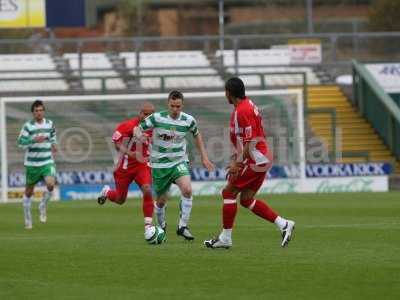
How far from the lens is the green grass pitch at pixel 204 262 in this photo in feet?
36.4

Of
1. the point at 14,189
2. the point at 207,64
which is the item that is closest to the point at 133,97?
the point at 14,189

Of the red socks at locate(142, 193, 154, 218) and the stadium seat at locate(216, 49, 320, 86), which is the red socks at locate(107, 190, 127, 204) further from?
the stadium seat at locate(216, 49, 320, 86)

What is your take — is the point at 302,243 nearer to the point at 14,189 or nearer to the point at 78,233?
the point at 78,233

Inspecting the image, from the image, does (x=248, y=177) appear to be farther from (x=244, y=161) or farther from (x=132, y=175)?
(x=132, y=175)

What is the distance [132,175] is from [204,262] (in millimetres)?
4405

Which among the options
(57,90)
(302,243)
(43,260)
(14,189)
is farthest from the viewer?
(57,90)

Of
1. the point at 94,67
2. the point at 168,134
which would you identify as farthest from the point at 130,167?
the point at 94,67

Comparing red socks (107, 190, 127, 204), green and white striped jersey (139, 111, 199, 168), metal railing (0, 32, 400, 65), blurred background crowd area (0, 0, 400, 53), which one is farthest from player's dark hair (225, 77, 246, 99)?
blurred background crowd area (0, 0, 400, 53)

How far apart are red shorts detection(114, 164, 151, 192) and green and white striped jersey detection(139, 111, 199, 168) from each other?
2.25 ft

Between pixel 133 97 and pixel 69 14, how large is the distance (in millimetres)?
8816

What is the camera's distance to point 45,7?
1636 inches

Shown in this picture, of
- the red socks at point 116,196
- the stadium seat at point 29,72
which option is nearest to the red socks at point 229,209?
the red socks at point 116,196

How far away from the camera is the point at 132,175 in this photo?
1753cm

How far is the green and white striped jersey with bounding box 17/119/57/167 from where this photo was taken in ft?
71.8
